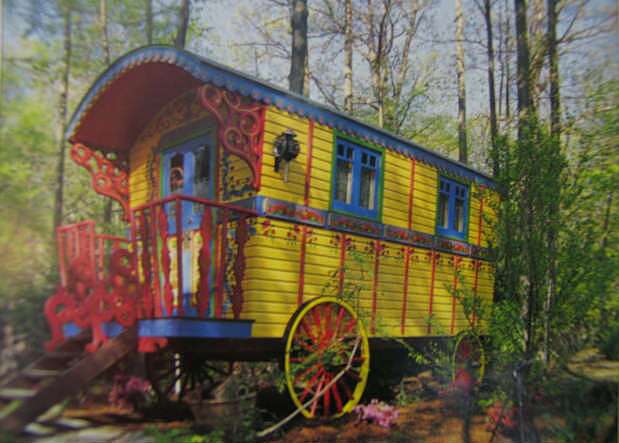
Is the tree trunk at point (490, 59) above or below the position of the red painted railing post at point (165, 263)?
above

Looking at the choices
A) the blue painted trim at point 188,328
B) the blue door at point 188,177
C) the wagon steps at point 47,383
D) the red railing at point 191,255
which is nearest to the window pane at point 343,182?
the red railing at point 191,255

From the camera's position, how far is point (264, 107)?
349 cm

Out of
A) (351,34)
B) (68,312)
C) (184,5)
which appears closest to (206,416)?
(68,312)

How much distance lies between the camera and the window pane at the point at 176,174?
149 inches

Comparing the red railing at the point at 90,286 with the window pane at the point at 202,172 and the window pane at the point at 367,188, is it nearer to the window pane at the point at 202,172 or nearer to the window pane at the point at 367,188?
the window pane at the point at 202,172

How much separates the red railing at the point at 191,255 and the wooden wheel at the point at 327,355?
66cm

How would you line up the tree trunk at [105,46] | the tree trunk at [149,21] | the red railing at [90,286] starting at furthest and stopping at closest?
the tree trunk at [149,21] → the tree trunk at [105,46] → the red railing at [90,286]

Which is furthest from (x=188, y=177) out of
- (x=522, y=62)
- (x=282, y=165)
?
(x=522, y=62)

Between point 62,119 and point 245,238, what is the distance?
1459 mm

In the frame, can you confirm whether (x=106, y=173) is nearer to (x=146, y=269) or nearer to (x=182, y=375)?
(x=146, y=269)

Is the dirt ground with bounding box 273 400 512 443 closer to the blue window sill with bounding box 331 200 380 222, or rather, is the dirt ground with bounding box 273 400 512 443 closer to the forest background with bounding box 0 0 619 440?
the forest background with bounding box 0 0 619 440

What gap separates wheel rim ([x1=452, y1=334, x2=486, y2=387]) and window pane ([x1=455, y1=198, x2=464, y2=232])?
1.12 metres

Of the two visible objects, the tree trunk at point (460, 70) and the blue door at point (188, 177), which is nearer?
the blue door at point (188, 177)

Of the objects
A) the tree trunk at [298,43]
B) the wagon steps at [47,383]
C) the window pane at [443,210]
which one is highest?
the tree trunk at [298,43]
